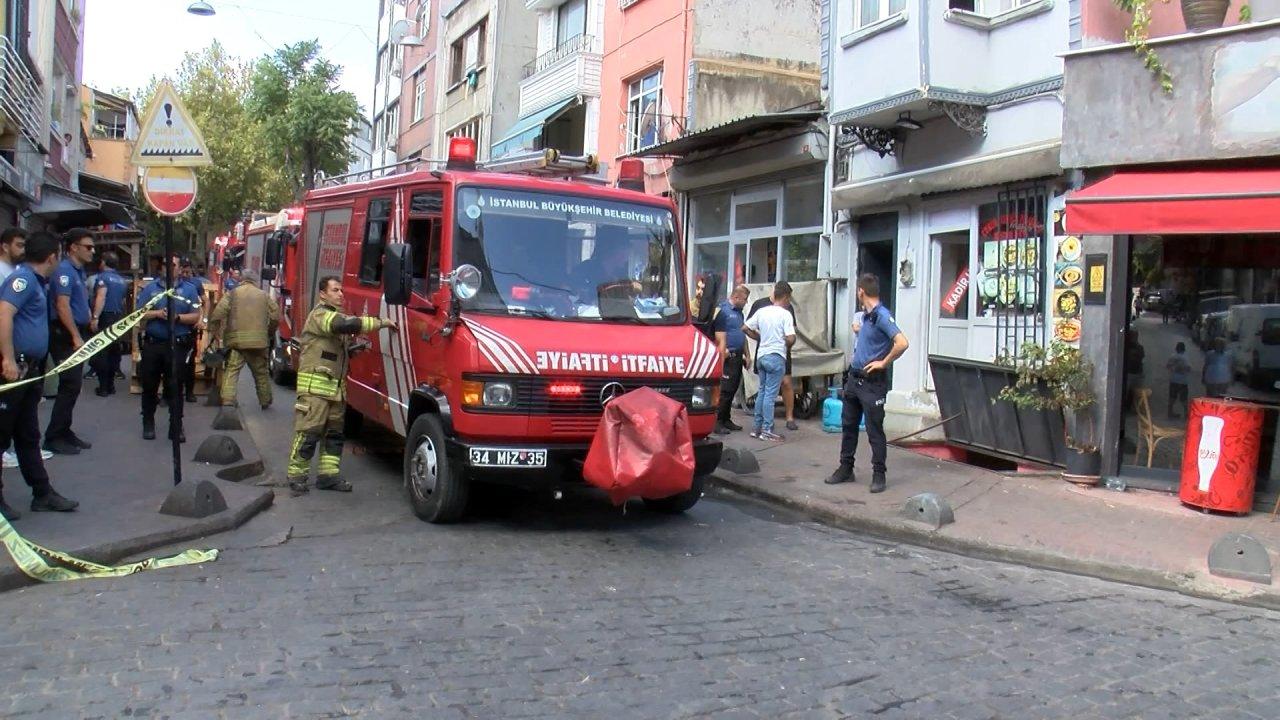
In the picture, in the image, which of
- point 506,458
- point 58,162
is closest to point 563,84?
point 58,162

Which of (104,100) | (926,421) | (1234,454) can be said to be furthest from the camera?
(104,100)

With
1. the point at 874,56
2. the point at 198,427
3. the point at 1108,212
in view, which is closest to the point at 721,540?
the point at 1108,212

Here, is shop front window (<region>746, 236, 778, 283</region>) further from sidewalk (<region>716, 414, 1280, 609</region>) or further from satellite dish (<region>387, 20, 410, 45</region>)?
satellite dish (<region>387, 20, 410, 45</region>)

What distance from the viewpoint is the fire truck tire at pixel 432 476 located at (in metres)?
6.89

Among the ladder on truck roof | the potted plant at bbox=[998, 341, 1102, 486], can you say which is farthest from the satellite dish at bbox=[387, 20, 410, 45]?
the potted plant at bbox=[998, 341, 1102, 486]

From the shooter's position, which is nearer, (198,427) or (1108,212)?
(1108,212)

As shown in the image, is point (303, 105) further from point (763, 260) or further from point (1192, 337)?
point (1192, 337)

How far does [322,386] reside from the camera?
26.2 feet

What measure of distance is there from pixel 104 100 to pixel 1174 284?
3520 centimetres

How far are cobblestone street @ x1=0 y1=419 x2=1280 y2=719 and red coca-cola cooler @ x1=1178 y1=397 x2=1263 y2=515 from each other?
7.63 ft

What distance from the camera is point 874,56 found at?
12.0 meters

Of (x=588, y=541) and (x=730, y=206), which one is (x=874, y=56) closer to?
(x=730, y=206)

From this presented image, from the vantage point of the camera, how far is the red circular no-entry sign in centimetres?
760

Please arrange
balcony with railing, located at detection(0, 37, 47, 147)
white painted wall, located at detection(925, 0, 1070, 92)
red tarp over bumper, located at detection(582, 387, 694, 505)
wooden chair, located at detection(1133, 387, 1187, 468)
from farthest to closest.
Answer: balcony with railing, located at detection(0, 37, 47, 147) < white painted wall, located at detection(925, 0, 1070, 92) < wooden chair, located at detection(1133, 387, 1187, 468) < red tarp over bumper, located at detection(582, 387, 694, 505)
